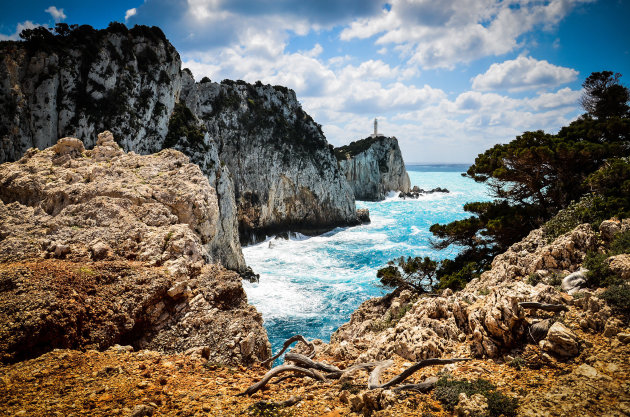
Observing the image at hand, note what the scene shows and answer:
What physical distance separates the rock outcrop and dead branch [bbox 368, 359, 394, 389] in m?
3.13

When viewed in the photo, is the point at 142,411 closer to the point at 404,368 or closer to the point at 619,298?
the point at 404,368

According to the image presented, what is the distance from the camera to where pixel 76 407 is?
3846 millimetres

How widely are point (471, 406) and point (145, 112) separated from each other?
27715mm

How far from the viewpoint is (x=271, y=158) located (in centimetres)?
4653

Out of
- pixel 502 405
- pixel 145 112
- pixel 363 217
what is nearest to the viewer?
pixel 502 405

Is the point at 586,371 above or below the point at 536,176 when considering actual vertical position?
below

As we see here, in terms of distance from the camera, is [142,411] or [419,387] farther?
[419,387]

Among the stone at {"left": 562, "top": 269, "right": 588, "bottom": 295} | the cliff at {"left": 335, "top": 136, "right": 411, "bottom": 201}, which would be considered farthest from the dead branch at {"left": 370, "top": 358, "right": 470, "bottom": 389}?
the cliff at {"left": 335, "top": 136, "right": 411, "bottom": 201}

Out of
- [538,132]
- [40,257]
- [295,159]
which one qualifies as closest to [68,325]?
[40,257]

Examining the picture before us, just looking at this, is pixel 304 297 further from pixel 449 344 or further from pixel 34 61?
pixel 34 61

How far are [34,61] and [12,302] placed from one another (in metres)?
22.0

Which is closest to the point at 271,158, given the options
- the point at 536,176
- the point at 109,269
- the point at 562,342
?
the point at 536,176

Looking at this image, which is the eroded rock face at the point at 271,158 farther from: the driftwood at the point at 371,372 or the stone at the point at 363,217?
the driftwood at the point at 371,372

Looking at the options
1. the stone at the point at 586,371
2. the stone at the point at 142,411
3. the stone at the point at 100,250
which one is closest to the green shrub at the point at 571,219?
the stone at the point at 586,371
